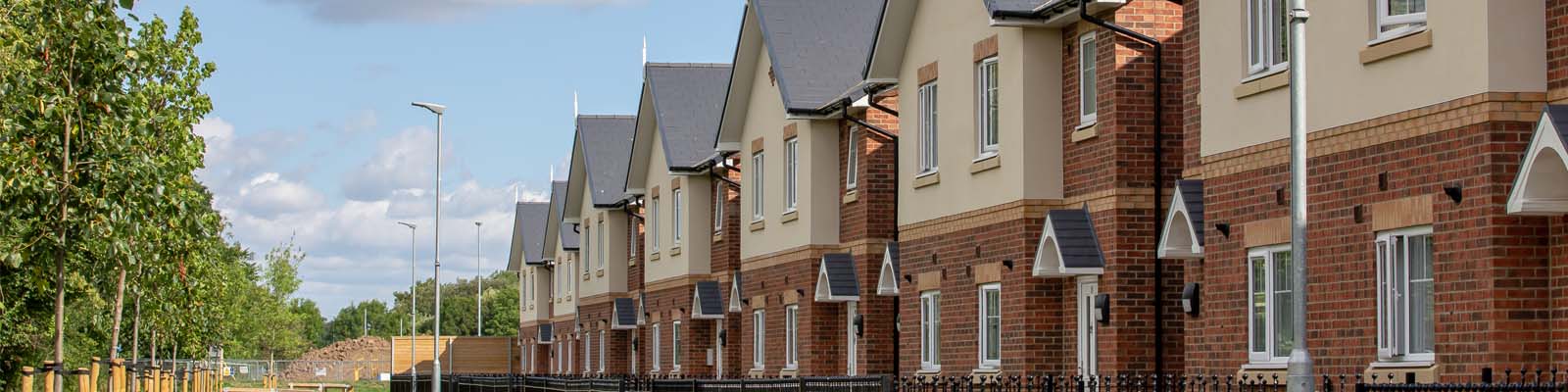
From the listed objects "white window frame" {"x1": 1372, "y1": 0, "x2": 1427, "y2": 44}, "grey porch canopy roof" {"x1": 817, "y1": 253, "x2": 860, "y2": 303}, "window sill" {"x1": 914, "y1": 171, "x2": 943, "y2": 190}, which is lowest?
"grey porch canopy roof" {"x1": 817, "y1": 253, "x2": 860, "y2": 303}

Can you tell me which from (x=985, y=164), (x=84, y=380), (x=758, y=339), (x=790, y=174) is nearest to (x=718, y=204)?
(x=758, y=339)

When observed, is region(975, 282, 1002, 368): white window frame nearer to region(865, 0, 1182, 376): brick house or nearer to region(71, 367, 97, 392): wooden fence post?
region(865, 0, 1182, 376): brick house

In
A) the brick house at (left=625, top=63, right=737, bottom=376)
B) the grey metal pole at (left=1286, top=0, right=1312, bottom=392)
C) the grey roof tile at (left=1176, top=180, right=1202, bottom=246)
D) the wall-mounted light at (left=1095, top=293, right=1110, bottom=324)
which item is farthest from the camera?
the brick house at (left=625, top=63, right=737, bottom=376)

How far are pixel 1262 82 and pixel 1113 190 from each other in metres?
3.81

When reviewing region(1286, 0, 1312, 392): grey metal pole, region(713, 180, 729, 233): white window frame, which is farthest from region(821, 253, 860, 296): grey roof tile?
region(1286, 0, 1312, 392): grey metal pole

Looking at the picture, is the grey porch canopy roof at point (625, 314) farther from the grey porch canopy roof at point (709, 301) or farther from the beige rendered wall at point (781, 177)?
the beige rendered wall at point (781, 177)

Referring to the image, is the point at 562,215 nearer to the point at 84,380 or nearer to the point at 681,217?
the point at 681,217

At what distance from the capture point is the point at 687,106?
4050cm

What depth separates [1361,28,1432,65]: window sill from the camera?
1368 centimetres

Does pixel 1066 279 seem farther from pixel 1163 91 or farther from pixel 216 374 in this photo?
pixel 216 374

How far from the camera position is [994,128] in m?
22.4

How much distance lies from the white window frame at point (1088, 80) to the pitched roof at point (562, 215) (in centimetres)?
3433

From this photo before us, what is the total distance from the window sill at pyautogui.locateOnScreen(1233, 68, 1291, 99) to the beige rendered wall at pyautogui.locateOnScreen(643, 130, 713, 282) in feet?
73.9

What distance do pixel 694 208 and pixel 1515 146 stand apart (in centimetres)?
2618
